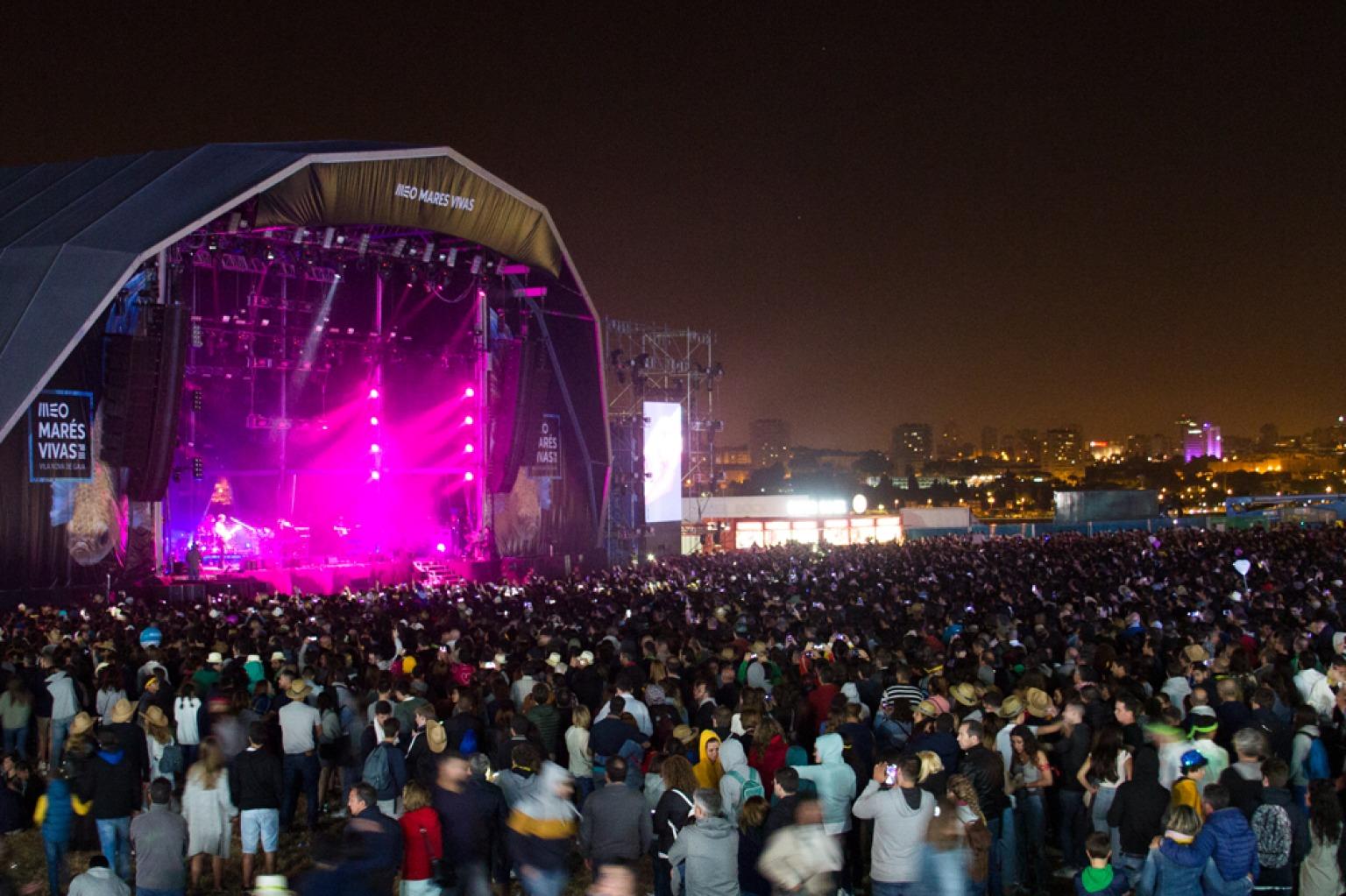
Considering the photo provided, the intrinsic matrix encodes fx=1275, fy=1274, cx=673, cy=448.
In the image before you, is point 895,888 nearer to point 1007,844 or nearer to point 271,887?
point 1007,844

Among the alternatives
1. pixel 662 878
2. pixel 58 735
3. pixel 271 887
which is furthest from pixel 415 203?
pixel 271 887

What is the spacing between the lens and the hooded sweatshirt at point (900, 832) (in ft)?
21.1

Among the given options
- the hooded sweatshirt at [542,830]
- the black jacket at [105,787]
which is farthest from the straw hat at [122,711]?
the hooded sweatshirt at [542,830]

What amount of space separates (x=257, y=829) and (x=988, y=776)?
15.7 feet

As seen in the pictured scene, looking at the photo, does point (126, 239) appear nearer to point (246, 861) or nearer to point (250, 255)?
point (250, 255)

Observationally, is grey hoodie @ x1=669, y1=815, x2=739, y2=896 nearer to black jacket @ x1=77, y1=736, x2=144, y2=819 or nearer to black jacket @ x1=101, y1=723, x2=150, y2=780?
black jacket @ x1=77, y1=736, x2=144, y2=819

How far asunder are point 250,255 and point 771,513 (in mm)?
30656

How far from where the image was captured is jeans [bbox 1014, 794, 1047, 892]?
812 cm

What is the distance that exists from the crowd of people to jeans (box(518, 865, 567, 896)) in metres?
0.02

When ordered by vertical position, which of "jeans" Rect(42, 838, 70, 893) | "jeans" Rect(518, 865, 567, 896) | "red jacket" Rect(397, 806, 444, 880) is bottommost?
"jeans" Rect(42, 838, 70, 893)

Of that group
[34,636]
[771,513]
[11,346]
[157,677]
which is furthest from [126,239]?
[771,513]

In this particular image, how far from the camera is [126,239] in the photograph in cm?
2409

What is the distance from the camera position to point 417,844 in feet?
21.5

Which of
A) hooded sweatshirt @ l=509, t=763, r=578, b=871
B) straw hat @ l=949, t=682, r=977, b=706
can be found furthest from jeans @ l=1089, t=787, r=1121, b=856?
hooded sweatshirt @ l=509, t=763, r=578, b=871
